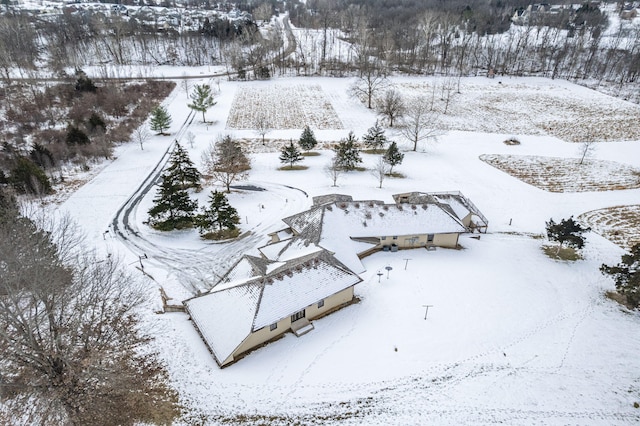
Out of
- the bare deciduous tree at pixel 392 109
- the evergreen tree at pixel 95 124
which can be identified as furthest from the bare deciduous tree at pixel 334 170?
the evergreen tree at pixel 95 124

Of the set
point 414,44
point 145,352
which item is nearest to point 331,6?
point 414,44

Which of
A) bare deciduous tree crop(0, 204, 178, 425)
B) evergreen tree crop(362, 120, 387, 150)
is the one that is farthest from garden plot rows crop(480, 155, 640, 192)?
bare deciduous tree crop(0, 204, 178, 425)

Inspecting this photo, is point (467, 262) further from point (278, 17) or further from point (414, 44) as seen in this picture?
point (278, 17)

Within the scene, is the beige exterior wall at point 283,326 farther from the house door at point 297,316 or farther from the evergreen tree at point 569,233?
the evergreen tree at point 569,233

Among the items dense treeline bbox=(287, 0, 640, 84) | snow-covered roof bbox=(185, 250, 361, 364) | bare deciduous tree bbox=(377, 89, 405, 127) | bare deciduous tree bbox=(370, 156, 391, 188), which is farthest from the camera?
dense treeline bbox=(287, 0, 640, 84)

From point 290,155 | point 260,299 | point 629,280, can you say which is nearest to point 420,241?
point 629,280

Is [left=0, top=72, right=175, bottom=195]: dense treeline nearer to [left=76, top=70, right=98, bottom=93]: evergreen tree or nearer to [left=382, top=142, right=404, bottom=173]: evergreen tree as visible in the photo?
→ [left=76, top=70, right=98, bottom=93]: evergreen tree
